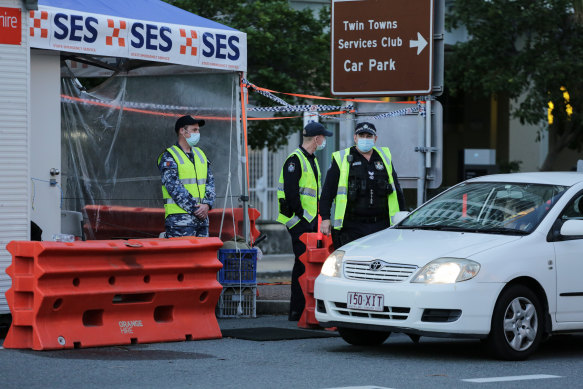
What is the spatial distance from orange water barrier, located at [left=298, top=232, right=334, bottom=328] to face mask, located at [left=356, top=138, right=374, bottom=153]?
2.91 feet

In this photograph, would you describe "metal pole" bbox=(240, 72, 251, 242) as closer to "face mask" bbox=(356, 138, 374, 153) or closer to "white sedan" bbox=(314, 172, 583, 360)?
"face mask" bbox=(356, 138, 374, 153)

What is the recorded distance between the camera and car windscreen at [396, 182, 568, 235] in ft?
32.5

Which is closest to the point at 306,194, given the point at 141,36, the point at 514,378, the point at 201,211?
the point at 201,211

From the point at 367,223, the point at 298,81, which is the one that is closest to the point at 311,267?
the point at 367,223

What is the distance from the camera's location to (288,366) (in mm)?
8914

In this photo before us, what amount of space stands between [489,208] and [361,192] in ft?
5.05

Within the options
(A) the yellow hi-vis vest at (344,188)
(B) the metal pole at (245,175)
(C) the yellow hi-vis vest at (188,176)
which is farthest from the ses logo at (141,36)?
(A) the yellow hi-vis vest at (344,188)

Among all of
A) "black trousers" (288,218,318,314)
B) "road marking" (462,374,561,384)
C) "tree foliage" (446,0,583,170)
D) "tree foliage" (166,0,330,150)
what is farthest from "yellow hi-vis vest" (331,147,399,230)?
"tree foliage" (446,0,583,170)

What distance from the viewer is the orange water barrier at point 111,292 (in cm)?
961

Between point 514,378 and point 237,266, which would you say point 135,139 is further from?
point 514,378

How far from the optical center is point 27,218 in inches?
423

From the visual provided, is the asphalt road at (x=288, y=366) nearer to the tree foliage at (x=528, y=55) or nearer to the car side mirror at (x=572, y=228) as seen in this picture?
the car side mirror at (x=572, y=228)

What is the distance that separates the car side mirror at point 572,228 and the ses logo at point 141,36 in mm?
4873

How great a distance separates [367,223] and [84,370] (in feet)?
12.1
